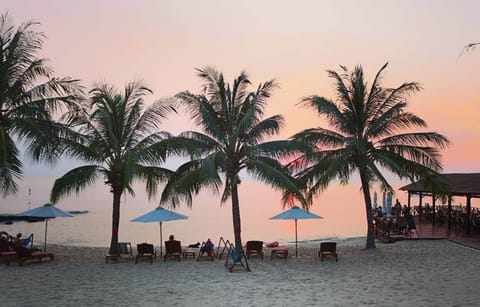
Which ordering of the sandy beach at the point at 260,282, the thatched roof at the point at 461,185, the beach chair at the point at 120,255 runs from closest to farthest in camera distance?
the sandy beach at the point at 260,282, the beach chair at the point at 120,255, the thatched roof at the point at 461,185

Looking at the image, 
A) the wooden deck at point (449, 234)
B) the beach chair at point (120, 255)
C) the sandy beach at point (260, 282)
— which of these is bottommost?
the sandy beach at point (260, 282)

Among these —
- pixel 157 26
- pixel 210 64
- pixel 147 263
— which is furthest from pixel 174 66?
pixel 147 263

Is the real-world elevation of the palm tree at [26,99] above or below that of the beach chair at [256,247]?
above

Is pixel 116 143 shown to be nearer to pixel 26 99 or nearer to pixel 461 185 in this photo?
pixel 26 99

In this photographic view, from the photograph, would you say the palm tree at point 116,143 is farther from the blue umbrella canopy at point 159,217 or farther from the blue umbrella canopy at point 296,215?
the blue umbrella canopy at point 296,215

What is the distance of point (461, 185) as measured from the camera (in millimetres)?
21125

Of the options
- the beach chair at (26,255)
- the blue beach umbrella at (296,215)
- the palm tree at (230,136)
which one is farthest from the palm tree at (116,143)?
A: the blue beach umbrella at (296,215)

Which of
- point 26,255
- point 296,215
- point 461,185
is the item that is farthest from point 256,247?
point 461,185

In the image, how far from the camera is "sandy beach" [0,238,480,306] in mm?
8898

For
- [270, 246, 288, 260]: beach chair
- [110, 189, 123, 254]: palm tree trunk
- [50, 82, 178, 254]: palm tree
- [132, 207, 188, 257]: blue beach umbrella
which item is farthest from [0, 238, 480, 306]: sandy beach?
[50, 82, 178, 254]: palm tree

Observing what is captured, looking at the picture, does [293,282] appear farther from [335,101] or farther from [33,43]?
[33,43]

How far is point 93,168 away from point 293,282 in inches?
340

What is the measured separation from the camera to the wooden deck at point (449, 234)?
1759 centimetres

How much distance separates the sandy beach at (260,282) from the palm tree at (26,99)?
3539 mm
